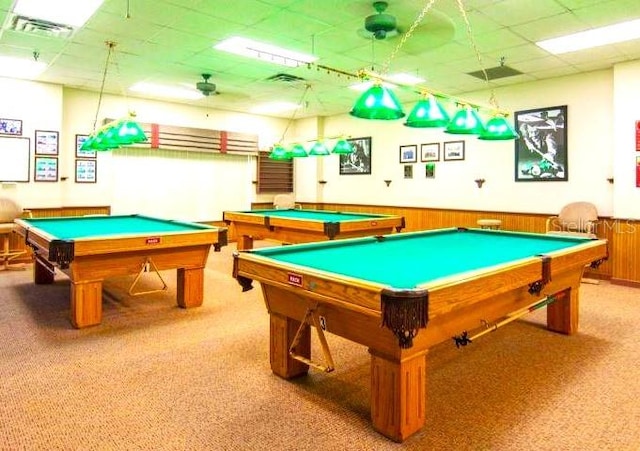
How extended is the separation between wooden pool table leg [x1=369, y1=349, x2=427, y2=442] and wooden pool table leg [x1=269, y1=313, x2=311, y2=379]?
0.72 meters

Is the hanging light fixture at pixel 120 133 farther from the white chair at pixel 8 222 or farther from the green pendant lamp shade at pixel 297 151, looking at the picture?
the green pendant lamp shade at pixel 297 151

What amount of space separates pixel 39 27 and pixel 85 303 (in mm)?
2986

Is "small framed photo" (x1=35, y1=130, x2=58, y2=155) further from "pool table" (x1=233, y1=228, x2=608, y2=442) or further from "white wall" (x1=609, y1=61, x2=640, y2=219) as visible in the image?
"white wall" (x1=609, y1=61, x2=640, y2=219)

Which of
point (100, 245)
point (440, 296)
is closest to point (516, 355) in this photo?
point (440, 296)

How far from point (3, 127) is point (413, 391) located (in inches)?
286

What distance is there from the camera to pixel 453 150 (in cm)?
782

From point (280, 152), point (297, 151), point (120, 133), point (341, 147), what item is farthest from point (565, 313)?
point (120, 133)

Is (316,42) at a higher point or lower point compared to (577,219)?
higher

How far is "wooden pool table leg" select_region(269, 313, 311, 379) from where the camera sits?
9.49ft

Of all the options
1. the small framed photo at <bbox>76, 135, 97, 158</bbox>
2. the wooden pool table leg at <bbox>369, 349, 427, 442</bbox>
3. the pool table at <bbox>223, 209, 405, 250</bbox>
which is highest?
the small framed photo at <bbox>76, 135, 97, 158</bbox>

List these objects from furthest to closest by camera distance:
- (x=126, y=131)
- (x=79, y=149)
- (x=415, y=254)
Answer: (x=79, y=149)
(x=126, y=131)
(x=415, y=254)

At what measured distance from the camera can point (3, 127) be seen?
675cm

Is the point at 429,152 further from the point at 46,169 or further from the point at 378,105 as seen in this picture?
the point at 46,169

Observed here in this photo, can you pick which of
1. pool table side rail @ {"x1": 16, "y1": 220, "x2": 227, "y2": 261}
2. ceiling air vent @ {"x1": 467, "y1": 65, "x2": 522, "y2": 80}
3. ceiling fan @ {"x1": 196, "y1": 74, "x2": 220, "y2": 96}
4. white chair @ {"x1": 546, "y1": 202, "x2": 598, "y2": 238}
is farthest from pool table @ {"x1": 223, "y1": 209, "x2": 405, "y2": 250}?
ceiling air vent @ {"x1": 467, "y1": 65, "x2": 522, "y2": 80}
